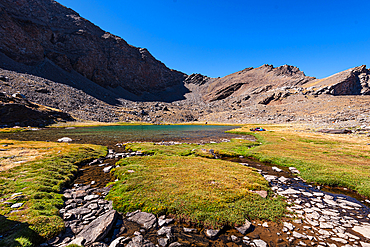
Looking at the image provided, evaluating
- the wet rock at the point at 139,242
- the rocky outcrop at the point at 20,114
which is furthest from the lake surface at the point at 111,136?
the wet rock at the point at 139,242

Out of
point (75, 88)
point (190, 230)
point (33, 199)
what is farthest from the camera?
point (75, 88)

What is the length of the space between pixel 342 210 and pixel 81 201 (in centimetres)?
1637

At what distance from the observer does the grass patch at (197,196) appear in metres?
8.10

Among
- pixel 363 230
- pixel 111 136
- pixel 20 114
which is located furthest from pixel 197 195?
Result: pixel 20 114

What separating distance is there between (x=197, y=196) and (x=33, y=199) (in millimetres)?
9803

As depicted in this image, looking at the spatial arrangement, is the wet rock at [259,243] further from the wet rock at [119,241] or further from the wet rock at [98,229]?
the wet rock at [98,229]

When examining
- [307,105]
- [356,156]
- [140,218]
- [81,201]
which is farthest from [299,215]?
[307,105]

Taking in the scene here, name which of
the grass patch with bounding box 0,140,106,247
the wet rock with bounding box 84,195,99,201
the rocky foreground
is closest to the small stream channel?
the rocky foreground

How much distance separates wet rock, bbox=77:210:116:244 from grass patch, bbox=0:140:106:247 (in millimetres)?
1211

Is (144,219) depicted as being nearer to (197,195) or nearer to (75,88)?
(197,195)

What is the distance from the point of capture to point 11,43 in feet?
467

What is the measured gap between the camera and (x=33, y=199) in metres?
8.55

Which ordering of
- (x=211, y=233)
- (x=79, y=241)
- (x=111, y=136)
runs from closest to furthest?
(x=79, y=241), (x=211, y=233), (x=111, y=136)

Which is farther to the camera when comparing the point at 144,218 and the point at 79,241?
the point at 144,218
